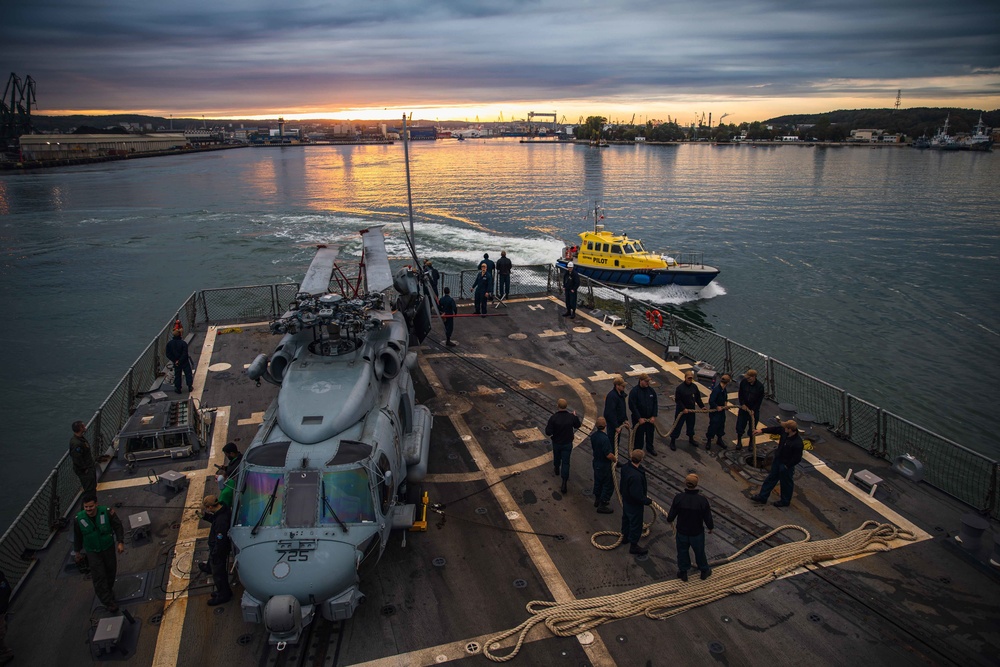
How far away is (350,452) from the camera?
28.6ft

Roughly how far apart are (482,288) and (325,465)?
1251cm

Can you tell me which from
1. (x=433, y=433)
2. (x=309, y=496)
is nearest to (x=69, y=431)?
(x=433, y=433)

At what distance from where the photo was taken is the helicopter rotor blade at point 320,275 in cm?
1240

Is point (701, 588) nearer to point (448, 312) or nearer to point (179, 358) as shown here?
point (448, 312)

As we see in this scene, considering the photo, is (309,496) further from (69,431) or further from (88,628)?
(69,431)

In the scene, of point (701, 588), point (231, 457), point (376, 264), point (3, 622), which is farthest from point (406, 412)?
point (3, 622)

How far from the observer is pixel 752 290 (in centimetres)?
3856

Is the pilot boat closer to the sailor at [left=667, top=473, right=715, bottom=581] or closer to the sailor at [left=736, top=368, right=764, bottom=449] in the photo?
the sailor at [left=736, top=368, right=764, bottom=449]

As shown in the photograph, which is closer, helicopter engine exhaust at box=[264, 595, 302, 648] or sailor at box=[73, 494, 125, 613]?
helicopter engine exhaust at box=[264, 595, 302, 648]

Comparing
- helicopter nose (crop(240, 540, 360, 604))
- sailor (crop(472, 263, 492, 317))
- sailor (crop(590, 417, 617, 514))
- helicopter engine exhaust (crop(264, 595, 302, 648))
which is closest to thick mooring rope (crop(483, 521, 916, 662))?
sailor (crop(590, 417, 617, 514))

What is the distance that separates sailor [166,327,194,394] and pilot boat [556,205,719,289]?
1027 inches

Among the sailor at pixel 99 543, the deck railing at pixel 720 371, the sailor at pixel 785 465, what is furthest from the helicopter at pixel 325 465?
the sailor at pixel 785 465

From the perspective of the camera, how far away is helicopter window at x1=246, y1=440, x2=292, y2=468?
8484mm

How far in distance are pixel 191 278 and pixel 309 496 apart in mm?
38320
